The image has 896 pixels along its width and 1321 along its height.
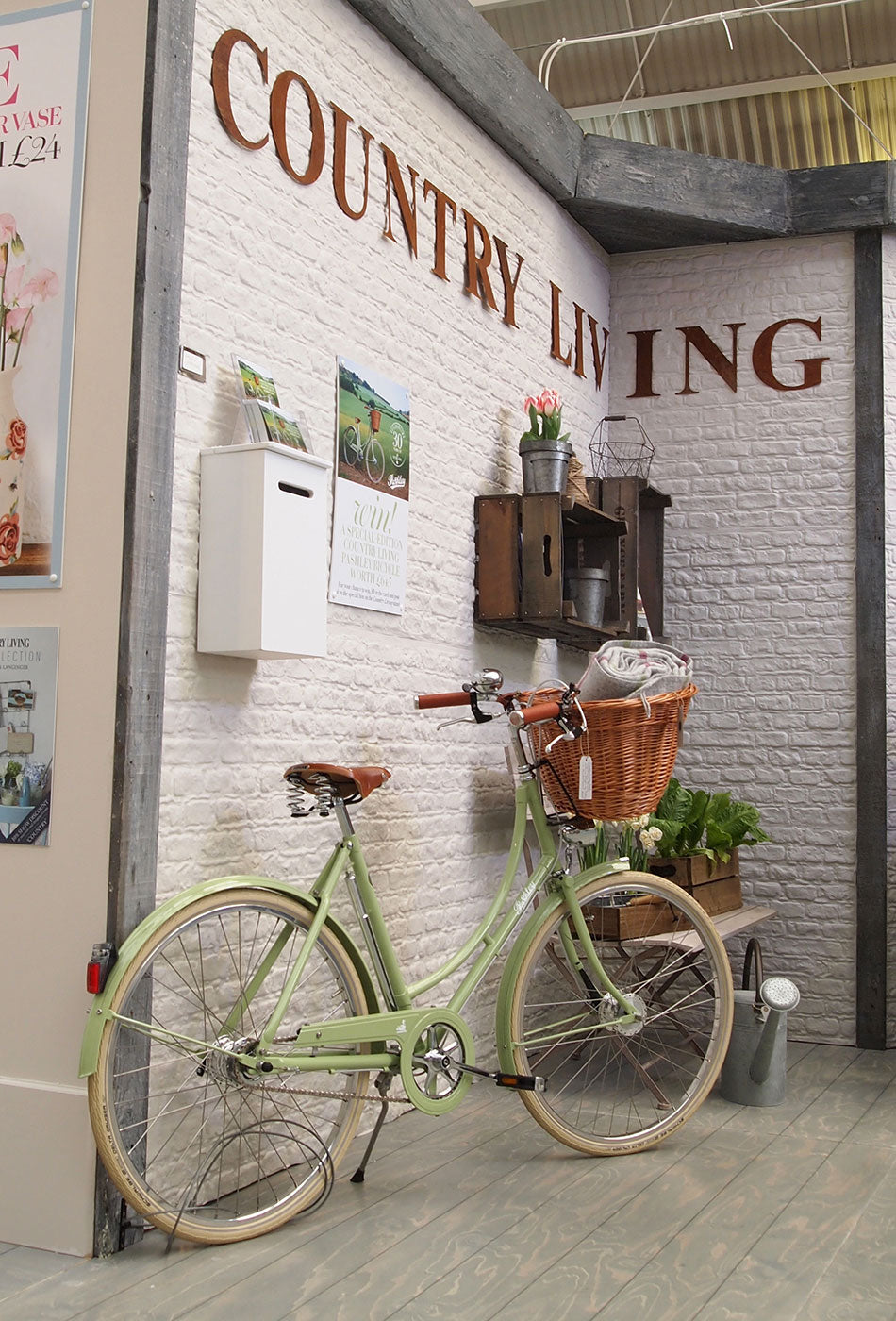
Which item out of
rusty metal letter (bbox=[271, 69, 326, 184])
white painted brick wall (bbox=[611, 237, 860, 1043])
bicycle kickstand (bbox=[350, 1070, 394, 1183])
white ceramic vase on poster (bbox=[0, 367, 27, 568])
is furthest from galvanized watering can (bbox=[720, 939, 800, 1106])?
rusty metal letter (bbox=[271, 69, 326, 184])

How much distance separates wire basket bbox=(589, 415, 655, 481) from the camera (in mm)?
5293

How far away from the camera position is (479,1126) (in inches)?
140

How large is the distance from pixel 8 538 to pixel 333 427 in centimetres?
96

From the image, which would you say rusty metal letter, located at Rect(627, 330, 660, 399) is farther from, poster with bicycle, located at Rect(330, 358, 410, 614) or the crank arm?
the crank arm

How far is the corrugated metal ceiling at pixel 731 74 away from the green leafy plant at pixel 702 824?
285 centimetres

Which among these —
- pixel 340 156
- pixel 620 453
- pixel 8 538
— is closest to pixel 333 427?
pixel 340 156

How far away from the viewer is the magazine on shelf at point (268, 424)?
2.88m

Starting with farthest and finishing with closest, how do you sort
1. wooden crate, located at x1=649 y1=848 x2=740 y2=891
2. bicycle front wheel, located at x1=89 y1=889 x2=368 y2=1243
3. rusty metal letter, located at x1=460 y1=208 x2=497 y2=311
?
wooden crate, located at x1=649 y1=848 x2=740 y2=891 < rusty metal letter, located at x1=460 y1=208 x2=497 y2=311 < bicycle front wheel, located at x1=89 y1=889 x2=368 y2=1243

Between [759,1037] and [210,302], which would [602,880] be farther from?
[210,302]

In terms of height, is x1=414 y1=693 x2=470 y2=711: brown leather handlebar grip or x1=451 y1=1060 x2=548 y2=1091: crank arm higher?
x1=414 y1=693 x2=470 y2=711: brown leather handlebar grip

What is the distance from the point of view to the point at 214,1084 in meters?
2.78

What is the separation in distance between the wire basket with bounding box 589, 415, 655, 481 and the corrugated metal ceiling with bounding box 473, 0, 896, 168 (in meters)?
1.41

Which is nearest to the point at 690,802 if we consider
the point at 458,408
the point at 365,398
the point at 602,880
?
the point at 602,880

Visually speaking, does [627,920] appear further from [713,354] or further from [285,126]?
[713,354]
